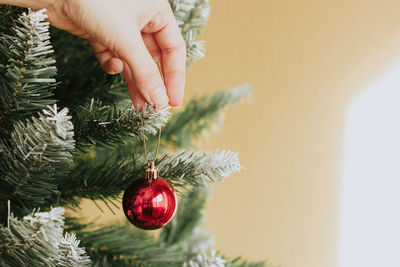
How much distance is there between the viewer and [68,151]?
0.27 metres

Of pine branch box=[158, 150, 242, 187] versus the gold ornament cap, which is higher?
pine branch box=[158, 150, 242, 187]

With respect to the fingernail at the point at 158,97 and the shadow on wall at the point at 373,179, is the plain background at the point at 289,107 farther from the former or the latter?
the fingernail at the point at 158,97

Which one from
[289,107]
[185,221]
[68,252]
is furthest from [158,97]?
[289,107]

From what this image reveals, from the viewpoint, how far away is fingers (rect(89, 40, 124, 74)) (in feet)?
1.20

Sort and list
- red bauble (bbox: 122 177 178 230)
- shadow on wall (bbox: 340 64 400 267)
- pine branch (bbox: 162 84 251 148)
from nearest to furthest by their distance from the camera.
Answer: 1. red bauble (bbox: 122 177 178 230)
2. pine branch (bbox: 162 84 251 148)
3. shadow on wall (bbox: 340 64 400 267)

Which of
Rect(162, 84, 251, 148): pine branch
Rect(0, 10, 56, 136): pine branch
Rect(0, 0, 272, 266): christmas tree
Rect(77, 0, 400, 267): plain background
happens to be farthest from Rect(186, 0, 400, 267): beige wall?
Rect(0, 10, 56, 136): pine branch

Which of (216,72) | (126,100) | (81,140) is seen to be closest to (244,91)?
(126,100)

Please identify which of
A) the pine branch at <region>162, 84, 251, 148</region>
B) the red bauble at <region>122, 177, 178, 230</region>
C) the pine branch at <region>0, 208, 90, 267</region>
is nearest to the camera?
the pine branch at <region>0, 208, 90, 267</region>

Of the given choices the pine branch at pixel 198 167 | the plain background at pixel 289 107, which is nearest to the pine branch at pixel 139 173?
the pine branch at pixel 198 167

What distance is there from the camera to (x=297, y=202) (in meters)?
1.05

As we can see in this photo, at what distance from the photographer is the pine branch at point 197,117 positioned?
1.77ft

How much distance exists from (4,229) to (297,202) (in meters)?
0.94

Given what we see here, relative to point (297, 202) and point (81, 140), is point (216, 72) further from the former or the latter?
point (81, 140)

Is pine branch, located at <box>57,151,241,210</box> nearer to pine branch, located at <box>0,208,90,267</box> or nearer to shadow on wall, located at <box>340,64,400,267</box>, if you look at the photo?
pine branch, located at <box>0,208,90,267</box>
